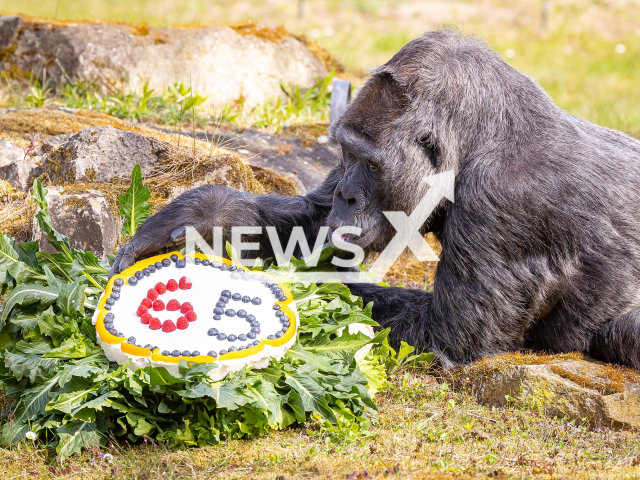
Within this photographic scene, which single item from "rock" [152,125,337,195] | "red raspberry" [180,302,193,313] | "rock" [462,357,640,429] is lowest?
"rock" [462,357,640,429]

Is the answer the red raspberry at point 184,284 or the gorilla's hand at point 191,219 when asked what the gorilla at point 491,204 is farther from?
the red raspberry at point 184,284

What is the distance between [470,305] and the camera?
13.3ft

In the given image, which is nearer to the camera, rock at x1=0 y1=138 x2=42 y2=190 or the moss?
rock at x1=0 y1=138 x2=42 y2=190

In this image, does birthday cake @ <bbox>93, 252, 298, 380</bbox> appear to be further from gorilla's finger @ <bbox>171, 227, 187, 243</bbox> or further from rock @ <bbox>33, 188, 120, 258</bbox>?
rock @ <bbox>33, 188, 120, 258</bbox>

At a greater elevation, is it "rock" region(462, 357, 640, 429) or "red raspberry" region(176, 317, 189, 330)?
"red raspberry" region(176, 317, 189, 330)

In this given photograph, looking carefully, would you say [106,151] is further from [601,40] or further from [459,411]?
[601,40]

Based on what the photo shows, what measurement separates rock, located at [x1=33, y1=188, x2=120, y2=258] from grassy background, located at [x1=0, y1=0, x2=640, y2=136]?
8.08 metres

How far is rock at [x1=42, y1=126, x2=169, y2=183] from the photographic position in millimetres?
5520

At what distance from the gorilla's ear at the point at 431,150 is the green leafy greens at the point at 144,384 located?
2.93 ft

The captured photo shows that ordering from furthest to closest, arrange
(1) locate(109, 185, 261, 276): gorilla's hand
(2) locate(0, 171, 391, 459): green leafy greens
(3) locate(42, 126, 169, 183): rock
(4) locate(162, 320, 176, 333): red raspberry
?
(3) locate(42, 126, 169, 183): rock
(1) locate(109, 185, 261, 276): gorilla's hand
(4) locate(162, 320, 176, 333): red raspberry
(2) locate(0, 171, 391, 459): green leafy greens

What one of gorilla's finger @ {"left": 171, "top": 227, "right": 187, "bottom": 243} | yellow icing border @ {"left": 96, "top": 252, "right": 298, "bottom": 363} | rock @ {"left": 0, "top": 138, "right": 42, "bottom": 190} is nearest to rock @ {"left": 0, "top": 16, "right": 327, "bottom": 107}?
rock @ {"left": 0, "top": 138, "right": 42, "bottom": 190}

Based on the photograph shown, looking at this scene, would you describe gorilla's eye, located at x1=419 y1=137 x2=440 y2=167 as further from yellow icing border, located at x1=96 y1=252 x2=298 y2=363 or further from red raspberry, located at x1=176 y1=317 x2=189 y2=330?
red raspberry, located at x1=176 y1=317 x2=189 y2=330

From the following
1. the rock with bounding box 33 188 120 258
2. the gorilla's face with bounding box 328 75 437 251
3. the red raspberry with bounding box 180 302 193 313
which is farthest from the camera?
the rock with bounding box 33 188 120 258

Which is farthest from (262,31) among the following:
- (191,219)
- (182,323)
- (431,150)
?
(182,323)
